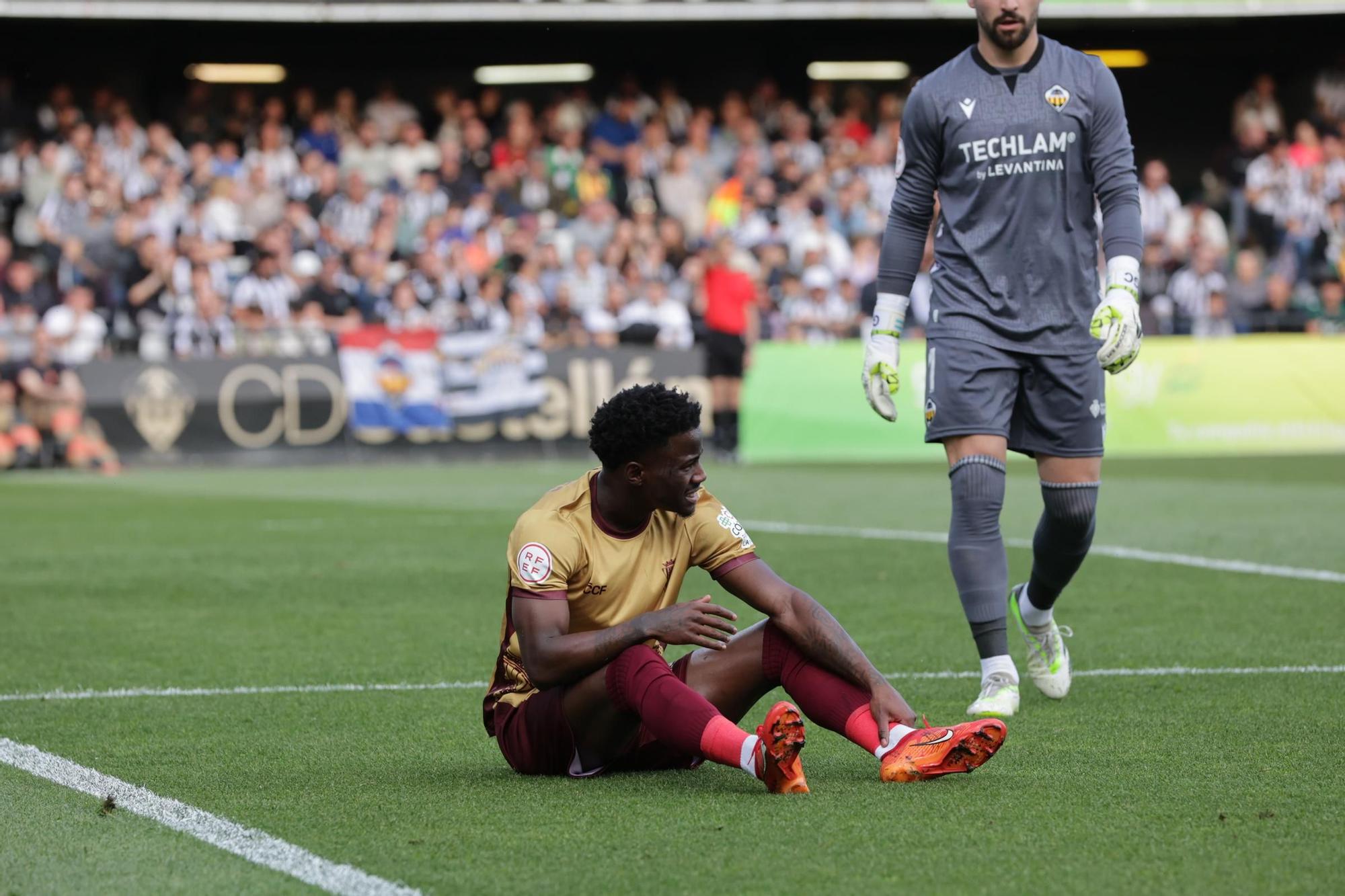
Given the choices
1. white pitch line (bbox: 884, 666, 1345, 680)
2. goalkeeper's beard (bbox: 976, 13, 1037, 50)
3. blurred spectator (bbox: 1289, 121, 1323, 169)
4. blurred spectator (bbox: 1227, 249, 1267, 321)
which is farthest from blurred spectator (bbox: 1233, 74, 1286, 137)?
goalkeeper's beard (bbox: 976, 13, 1037, 50)

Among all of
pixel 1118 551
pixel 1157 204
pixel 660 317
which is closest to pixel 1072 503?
pixel 1118 551

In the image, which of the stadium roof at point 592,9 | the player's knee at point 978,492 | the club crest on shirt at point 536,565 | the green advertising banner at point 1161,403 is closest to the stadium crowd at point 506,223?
the stadium roof at point 592,9

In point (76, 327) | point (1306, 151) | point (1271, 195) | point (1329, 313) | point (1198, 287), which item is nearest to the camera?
point (76, 327)

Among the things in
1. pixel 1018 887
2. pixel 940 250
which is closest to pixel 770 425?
pixel 940 250

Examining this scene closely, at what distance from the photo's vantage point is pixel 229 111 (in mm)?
26656

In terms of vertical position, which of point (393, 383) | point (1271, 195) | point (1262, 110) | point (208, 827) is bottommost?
point (393, 383)

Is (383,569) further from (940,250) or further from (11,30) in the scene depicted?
(11,30)

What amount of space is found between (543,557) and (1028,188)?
2291 millimetres

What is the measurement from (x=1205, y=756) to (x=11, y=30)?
25288 mm

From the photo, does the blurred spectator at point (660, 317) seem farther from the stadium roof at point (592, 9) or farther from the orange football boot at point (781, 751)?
the orange football boot at point (781, 751)

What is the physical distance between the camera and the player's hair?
4.41 m

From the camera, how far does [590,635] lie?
442 cm

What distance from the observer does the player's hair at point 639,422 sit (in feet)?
14.5

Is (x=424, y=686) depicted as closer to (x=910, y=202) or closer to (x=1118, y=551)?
(x=910, y=202)
